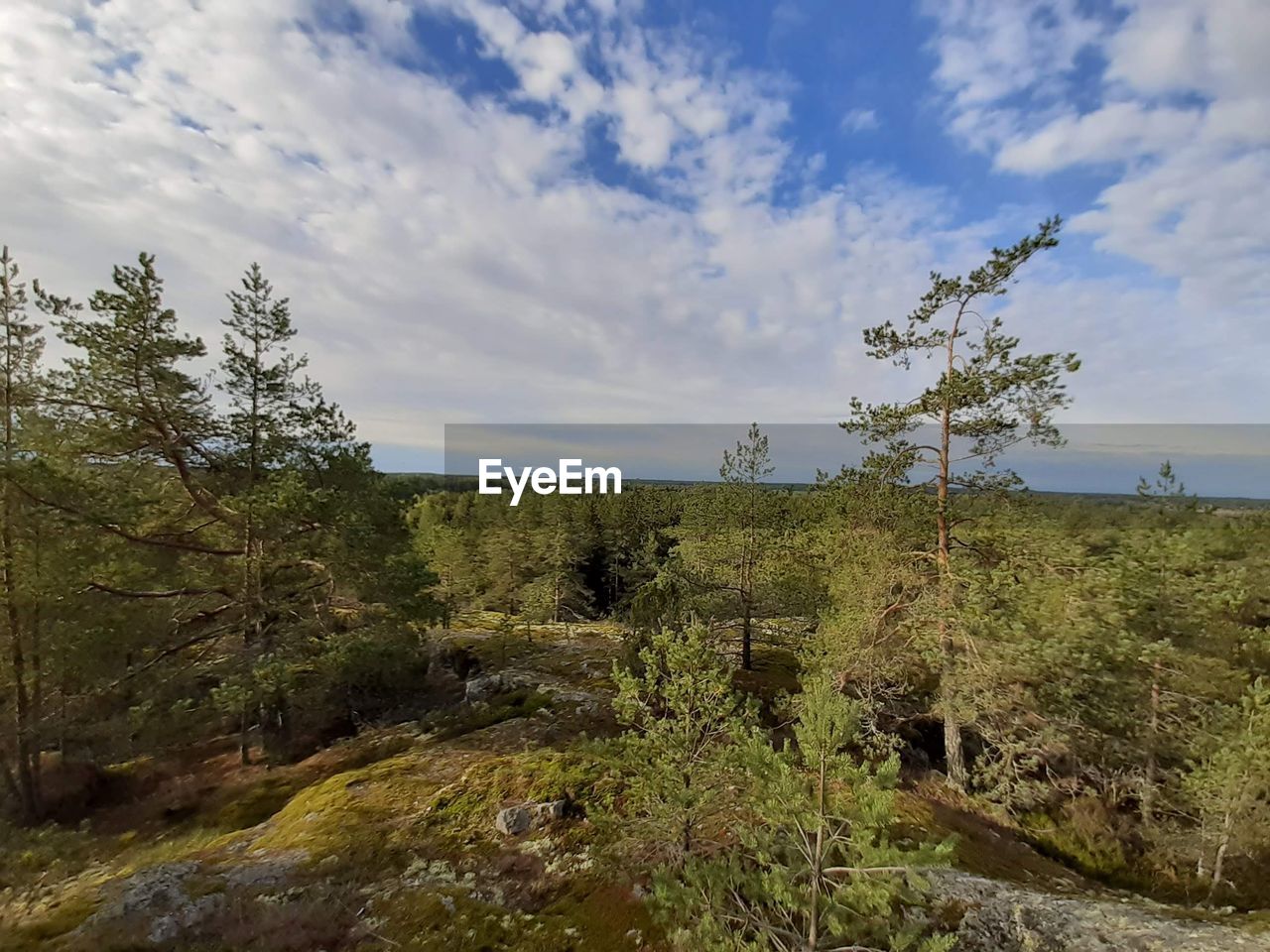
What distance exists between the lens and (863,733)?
1503 cm

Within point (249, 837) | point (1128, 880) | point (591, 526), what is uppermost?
point (591, 526)

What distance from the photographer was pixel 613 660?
11508 mm

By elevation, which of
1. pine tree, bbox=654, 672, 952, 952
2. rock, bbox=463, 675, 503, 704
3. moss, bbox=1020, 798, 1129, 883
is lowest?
moss, bbox=1020, 798, 1129, 883

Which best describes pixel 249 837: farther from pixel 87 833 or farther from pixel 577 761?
pixel 577 761

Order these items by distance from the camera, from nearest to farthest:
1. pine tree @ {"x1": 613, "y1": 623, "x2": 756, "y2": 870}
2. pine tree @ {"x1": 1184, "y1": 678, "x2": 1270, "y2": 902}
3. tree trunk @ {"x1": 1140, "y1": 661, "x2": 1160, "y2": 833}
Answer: pine tree @ {"x1": 613, "y1": 623, "x2": 756, "y2": 870}, pine tree @ {"x1": 1184, "y1": 678, "x2": 1270, "y2": 902}, tree trunk @ {"x1": 1140, "y1": 661, "x2": 1160, "y2": 833}

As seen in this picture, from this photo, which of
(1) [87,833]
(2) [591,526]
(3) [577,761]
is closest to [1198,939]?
(3) [577,761]

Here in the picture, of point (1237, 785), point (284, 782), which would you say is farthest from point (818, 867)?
point (284, 782)

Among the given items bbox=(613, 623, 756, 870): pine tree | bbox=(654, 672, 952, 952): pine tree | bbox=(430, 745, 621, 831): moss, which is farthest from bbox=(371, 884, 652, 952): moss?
bbox=(654, 672, 952, 952): pine tree

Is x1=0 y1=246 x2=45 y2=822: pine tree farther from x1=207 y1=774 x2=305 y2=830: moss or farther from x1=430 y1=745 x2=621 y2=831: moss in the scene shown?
x1=430 y1=745 x2=621 y2=831: moss

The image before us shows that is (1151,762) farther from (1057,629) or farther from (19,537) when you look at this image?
(19,537)

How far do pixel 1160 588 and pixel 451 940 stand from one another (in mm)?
14786

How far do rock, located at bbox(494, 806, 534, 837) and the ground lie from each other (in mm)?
123

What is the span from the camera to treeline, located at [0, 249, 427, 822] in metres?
12.2

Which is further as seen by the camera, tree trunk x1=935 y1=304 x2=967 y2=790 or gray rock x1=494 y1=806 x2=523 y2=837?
tree trunk x1=935 y1=304 x2=967 y2=790
